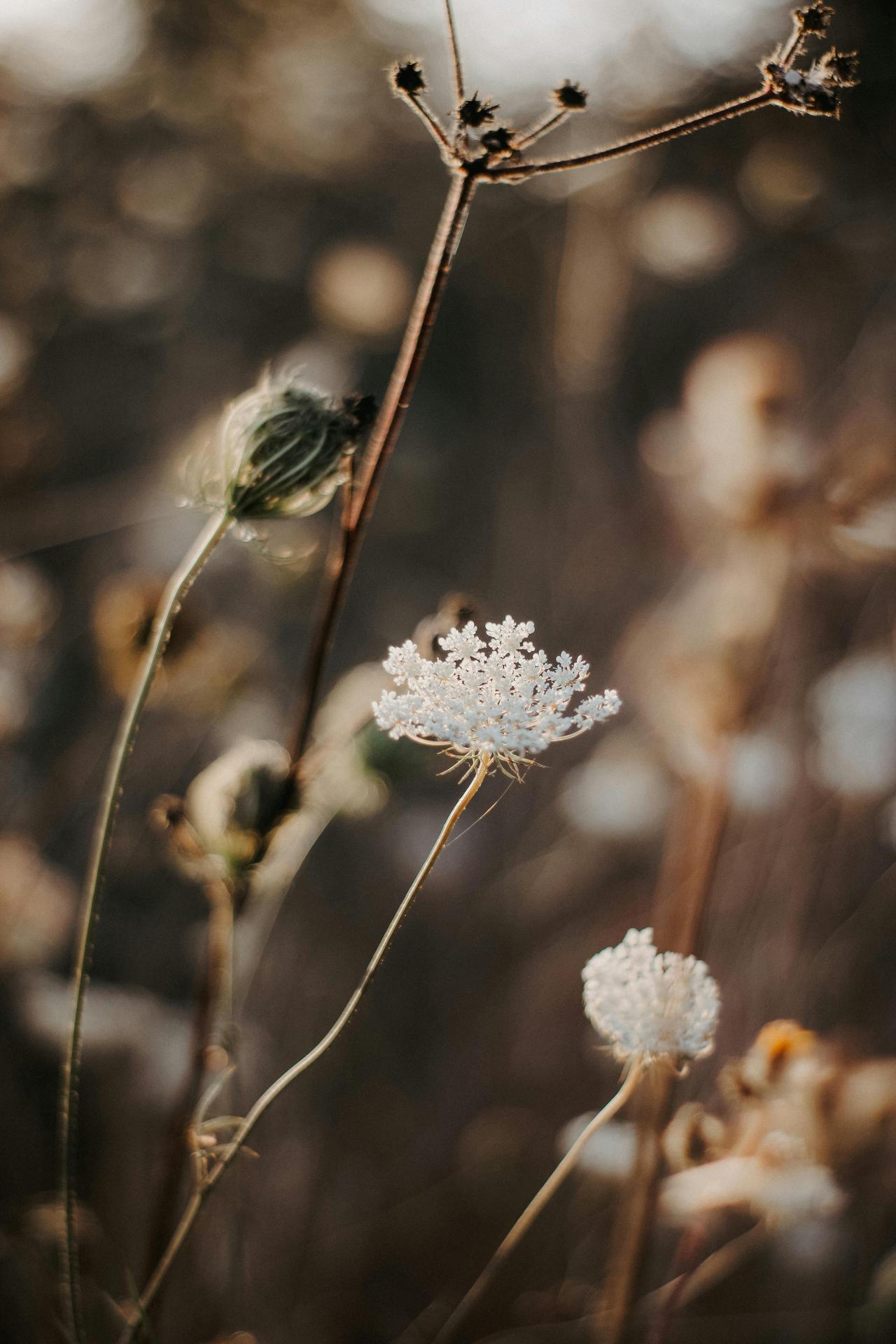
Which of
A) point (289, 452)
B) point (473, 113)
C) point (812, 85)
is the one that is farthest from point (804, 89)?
point (289, 452)

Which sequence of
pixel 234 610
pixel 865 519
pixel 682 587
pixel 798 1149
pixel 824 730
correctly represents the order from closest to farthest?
pixel 798 1149 < pixel 865 519 < pixel 824 730 < pixel 682 587 < pixel 234 610

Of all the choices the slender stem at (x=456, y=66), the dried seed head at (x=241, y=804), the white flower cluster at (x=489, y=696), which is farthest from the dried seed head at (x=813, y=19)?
the dried seed head at (x=241, y=804)

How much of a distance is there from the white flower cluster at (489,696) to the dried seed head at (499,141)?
152 millimetres

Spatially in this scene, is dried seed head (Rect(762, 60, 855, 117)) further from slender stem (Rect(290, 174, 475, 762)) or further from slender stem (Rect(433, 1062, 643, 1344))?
slender stem (Rect(433, 1062, 643, 1344))

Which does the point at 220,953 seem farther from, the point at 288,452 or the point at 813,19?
the point at 813,19

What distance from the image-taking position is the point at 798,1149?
35 cm

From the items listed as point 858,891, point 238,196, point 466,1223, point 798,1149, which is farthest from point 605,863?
point 238,196

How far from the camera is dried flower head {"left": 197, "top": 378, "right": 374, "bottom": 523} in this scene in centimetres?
30

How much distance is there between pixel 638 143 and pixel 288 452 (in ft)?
0.51

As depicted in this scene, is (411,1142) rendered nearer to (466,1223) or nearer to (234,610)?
(466,1223)

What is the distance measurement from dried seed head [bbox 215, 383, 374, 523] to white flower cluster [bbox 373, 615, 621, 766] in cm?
10

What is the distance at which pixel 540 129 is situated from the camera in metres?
0.25

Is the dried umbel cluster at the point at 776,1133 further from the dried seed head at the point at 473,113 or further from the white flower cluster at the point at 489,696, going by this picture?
the dried seed head at the point at 473,113

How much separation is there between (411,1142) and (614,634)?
1.83 feet
